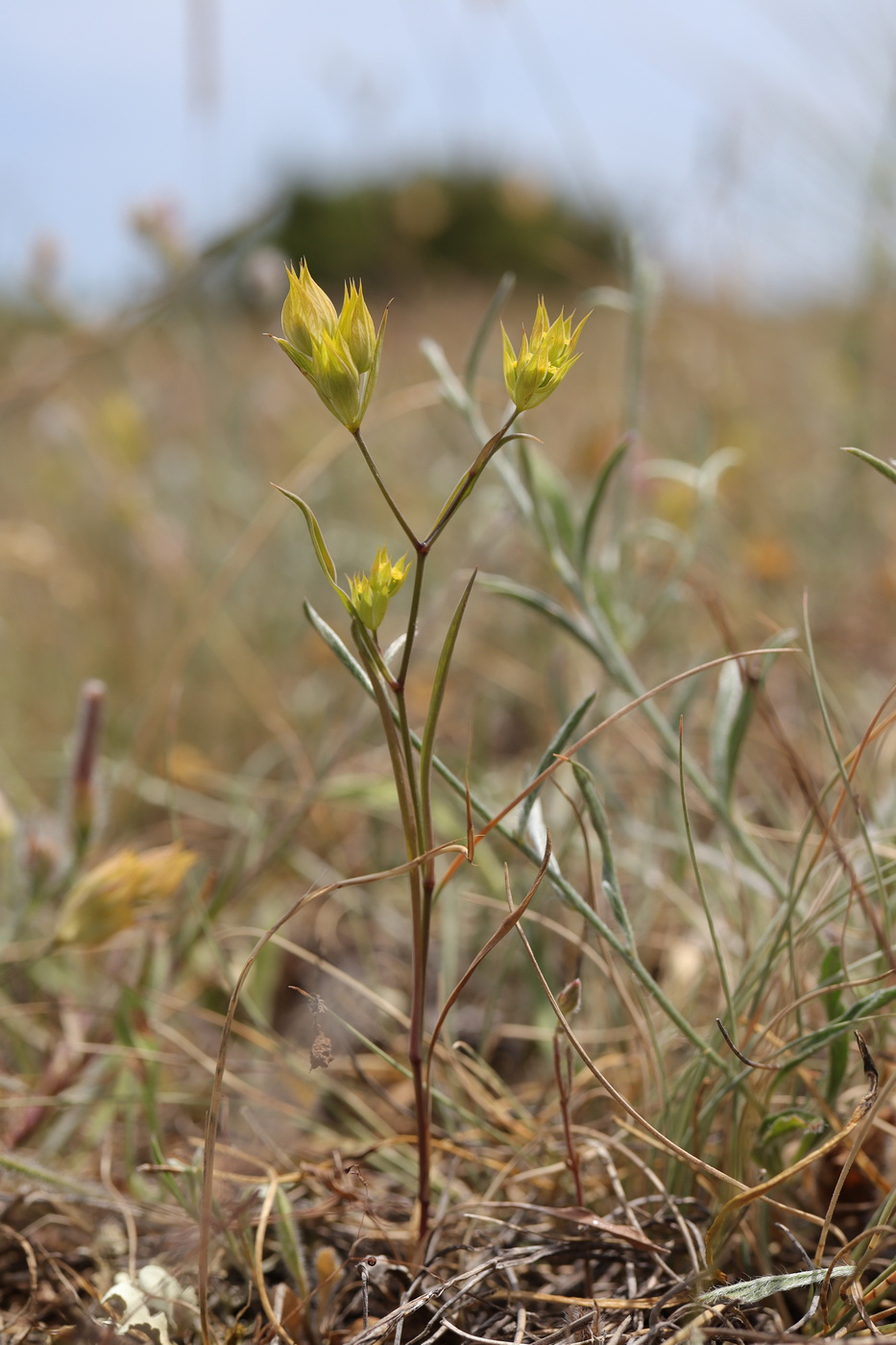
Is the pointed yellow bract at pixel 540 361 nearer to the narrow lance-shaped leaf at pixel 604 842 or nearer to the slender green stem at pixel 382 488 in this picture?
the slender green stem at pixel 382 488

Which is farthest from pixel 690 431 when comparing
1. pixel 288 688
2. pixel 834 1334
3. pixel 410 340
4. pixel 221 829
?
pixel 410 340

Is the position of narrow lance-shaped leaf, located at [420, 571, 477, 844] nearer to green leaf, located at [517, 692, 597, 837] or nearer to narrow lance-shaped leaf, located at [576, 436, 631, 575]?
green leaf, located at [517, 692, 597, 837]

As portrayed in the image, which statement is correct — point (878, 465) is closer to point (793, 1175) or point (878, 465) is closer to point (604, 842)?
point (604, 842)

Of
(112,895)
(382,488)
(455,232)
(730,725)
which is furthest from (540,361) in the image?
(455,232)

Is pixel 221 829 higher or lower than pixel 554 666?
lower

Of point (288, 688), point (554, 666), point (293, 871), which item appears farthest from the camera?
point (288, 688)

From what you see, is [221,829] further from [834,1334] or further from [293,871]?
[834,1334]
